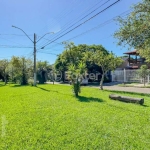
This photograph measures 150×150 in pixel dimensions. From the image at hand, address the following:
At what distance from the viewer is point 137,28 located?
792cm

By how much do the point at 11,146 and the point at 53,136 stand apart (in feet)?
3.49

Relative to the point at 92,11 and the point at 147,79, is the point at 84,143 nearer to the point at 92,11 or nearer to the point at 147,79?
the point at 92,11

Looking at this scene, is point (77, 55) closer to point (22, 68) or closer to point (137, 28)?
point (22, 68)

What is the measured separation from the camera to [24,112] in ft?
22.4

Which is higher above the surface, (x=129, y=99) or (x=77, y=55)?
(x=77, y=55)

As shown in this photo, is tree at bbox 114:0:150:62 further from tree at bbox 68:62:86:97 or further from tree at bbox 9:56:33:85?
tree at bbox 9:56:33:85

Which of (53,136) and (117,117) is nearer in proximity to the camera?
(53,136)

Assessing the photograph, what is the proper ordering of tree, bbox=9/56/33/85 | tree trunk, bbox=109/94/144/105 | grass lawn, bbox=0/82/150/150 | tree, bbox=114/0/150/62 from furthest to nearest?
tree, bbox=9/56/33/85, tree trunk, bbox=109/94/144/105, tree, bbox=114/0/150/62, grass lawn, bbox=0/82/150/150

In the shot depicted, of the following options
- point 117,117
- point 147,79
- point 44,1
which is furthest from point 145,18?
point 147,79

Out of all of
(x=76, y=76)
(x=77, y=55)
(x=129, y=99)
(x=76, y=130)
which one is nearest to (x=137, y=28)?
(x=129, y=99)

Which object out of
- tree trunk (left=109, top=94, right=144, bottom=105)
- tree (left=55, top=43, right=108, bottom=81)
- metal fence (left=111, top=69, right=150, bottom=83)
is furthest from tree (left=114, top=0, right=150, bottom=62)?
tree (left=55, top=43, right=108, bottom=81)

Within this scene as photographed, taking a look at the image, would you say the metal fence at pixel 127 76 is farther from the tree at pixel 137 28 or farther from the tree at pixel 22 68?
the tree at pixel 137 28

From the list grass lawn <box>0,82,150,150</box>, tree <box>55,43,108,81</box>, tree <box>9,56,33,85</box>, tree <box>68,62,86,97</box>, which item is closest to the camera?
grass lawn <box>0,82,150,150</box>

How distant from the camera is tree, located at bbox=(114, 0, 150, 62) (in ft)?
25.2
